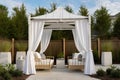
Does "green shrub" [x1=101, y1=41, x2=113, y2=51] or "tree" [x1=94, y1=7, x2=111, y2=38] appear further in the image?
"tree" [x1=94, y1=7, x2=111, y2=38]

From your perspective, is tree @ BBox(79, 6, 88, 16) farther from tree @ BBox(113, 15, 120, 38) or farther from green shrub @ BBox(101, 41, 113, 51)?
green shrub @ BBox(101, 41, 113, 51)

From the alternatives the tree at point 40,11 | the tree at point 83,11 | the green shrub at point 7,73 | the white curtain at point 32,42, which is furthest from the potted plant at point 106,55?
the green shrub at point 7,73

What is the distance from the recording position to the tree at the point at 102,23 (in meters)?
21.2

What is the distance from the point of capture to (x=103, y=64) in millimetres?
15852

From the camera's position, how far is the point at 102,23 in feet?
69.9

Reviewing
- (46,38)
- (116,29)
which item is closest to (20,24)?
(46,38)

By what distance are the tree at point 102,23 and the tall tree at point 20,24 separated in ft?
19.4

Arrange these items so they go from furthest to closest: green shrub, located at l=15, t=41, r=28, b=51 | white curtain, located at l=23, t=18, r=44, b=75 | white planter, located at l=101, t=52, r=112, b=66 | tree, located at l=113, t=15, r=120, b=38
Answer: tree, located at l=113, t=15, r=120, b=38
green shrub, located at l=15, t=41, r=28, b=51
white planter, located at l=101, t=52, r=112, b=66
white curtain, located at l=23, t=18, r=44, b=75

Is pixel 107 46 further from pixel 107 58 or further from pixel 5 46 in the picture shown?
pixel 5 46

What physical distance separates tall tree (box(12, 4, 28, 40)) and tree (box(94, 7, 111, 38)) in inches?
232

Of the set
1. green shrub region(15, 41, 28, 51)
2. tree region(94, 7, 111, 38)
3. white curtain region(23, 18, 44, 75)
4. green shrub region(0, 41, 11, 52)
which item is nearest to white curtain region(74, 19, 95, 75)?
white curtain region(23, 18, 44, 75)

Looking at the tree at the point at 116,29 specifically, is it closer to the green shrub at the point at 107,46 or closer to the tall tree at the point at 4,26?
the green shrub at the point at 107,46

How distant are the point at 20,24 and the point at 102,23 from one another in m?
6.78

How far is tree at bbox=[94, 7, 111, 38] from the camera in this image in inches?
833
